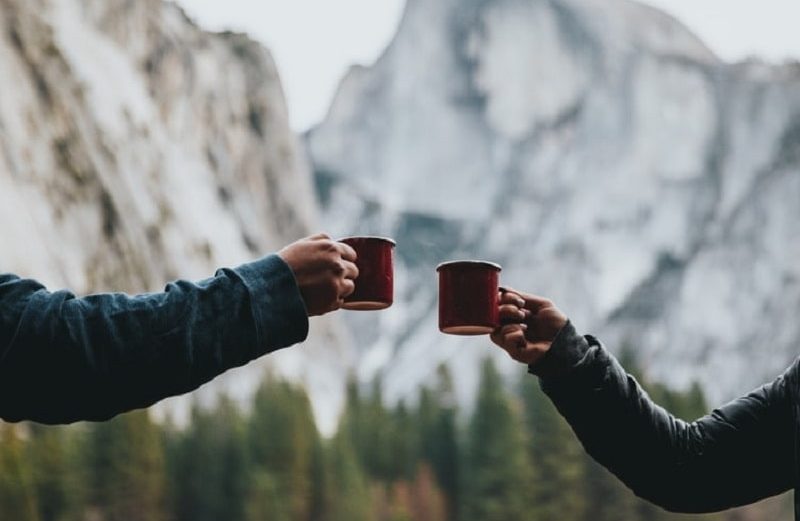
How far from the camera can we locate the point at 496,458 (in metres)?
33.7

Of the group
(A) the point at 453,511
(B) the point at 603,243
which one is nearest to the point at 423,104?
(B) the point at 603,243

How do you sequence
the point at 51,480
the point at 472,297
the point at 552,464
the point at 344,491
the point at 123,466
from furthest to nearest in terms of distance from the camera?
the point at 552,464, the point at 344,491, the point at 123,466, the point at 51,480, the point at 472,297

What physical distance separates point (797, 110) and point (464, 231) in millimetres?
20851

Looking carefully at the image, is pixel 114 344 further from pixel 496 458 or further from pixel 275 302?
pixel 496 458

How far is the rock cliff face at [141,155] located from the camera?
37594 millimetres

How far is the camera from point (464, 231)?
73438mm

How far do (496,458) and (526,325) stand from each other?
3196 cm

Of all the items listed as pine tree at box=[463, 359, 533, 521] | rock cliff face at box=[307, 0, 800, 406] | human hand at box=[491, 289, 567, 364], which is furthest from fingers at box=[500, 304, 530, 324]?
rock cliff face at box=[307, 0, 800, 406]

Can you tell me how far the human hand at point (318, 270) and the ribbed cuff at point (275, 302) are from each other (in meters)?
0.03

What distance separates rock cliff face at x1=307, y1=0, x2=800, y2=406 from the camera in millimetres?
58250

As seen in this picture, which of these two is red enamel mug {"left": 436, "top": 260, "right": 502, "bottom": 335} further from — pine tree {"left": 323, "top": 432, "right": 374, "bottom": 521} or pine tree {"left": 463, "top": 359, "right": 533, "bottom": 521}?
pine tree {"left": 463, "top": 359, "right": 533, "bottom": 521}

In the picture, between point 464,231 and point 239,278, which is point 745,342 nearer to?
point 464,231

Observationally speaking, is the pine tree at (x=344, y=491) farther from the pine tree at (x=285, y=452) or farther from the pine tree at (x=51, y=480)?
the pine tree at (x=51, y=480)

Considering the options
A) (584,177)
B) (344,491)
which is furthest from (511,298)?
(584,177)
